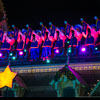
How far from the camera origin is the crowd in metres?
28.9

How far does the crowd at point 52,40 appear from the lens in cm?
2886

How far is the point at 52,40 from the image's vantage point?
1223 inches

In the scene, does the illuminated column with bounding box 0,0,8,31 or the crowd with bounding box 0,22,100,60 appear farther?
the illuminated column with bounding box 0,0,8,31

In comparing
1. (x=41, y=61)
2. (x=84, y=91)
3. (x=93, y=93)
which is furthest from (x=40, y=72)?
(x=93, y=93)

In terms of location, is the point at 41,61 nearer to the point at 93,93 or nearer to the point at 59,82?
the point at 59,82

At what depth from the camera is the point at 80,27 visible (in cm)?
3055

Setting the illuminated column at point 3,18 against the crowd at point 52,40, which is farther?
the illuminated column at point 3,18

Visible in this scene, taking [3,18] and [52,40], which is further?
[3,18]

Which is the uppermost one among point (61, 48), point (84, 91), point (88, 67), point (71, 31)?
point (71, 31)

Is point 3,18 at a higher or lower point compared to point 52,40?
higher

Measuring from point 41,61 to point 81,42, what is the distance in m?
5.20

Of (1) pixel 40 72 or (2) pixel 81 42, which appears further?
(2) pixel 81 42

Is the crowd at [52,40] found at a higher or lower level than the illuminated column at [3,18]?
lower

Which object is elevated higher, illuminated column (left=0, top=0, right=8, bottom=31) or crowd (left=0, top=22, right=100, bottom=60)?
illuminated column (left=0, top=0, right=8, bottom=31)
